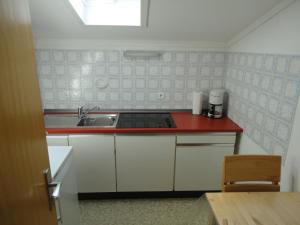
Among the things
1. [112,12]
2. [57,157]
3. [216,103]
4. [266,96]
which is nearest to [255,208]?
[266,96]

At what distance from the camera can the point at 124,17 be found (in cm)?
201

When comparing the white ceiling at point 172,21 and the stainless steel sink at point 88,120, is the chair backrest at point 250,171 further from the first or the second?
the stainless steel sink at point 88,120

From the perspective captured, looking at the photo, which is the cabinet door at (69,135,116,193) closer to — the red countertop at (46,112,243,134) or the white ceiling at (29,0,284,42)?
the red countertop at (46,112,243,134)

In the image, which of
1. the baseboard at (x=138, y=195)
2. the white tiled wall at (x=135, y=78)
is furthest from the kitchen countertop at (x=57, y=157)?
the white tiled wall at (x=135, y=78)

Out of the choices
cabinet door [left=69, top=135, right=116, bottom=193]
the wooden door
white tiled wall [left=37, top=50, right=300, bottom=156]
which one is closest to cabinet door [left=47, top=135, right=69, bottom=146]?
cabinet door [left=69, top=135, right=116, bottom=193]

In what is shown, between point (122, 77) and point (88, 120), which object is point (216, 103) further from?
point (88, 120)

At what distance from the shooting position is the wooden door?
0.60m

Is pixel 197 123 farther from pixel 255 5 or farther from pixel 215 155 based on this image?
pixel 255 5

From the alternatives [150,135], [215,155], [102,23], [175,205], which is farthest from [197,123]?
[102,23]

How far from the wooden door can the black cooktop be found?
49.4 inches

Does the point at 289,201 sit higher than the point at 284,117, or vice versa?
the point at 284,117

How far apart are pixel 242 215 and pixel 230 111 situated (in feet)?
4.75

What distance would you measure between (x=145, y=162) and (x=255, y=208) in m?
1.16

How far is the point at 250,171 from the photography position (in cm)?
137
